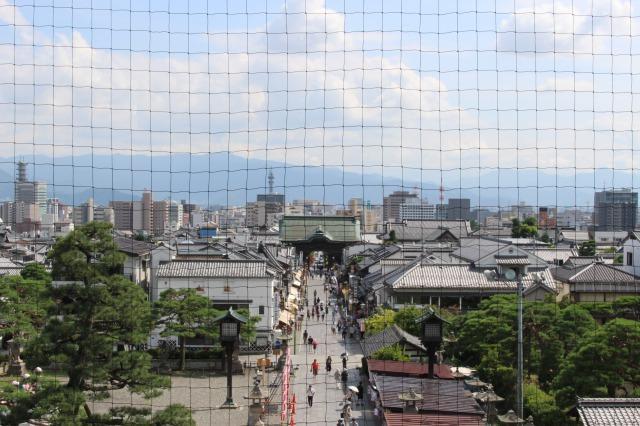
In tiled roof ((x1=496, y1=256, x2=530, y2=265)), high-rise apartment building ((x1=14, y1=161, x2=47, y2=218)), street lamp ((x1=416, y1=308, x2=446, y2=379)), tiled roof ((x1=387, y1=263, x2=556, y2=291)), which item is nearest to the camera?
high-rise apartment building ((x1=14, y1=161, x2=47, y2=218))

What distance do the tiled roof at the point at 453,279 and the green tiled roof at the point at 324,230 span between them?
11162mm

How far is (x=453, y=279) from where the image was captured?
49.2ft

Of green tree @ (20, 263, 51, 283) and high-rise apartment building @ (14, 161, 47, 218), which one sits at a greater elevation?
high-rise apartment building @ (14, 161, 47, 218)

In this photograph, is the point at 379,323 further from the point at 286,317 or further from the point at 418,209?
the point at 418,209

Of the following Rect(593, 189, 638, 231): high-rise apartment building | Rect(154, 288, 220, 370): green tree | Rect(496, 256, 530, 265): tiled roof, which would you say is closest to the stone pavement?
Rect(154, 288, 220, 370): green tree

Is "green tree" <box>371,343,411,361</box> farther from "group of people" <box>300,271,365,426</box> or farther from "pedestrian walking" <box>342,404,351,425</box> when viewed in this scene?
"pedestrian walking" <box>342,404,351,425</box>

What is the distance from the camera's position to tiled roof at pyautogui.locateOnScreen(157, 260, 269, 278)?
13.1 meters

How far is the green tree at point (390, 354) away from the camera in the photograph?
10.1 metres

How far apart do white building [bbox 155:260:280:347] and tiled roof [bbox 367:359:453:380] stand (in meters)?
3.53

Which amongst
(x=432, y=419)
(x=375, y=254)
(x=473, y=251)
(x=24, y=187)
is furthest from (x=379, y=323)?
(x=375, y=254)

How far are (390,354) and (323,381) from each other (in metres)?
1.18

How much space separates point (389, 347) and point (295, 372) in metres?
1.69

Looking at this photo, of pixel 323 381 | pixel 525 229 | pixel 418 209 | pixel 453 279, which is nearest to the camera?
pixel 323 381

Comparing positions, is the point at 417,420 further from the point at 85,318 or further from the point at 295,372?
the point at 295,372
